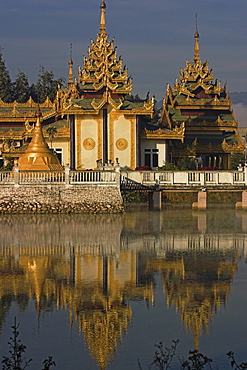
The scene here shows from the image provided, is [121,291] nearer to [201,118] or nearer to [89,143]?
[89,143]

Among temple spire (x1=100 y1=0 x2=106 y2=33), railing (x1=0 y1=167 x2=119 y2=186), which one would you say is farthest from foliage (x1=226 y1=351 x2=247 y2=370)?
temple spire (x1=100 y1=0 x2=106 y2=33)

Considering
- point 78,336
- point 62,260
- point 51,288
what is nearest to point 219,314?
point 78,336

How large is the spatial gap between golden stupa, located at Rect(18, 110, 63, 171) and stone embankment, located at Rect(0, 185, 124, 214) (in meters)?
3.92

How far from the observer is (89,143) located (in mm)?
45562

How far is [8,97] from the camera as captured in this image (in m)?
76.1

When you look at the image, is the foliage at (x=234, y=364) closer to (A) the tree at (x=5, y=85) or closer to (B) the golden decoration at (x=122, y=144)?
(B) the golden decoration at (x=122, y=144)

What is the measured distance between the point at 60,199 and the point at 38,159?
5.08 m

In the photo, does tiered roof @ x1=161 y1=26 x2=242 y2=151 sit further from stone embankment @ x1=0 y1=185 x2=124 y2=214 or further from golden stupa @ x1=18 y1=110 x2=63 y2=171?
stone embankment @ x1=0 y1=185 x2=124 y2=214

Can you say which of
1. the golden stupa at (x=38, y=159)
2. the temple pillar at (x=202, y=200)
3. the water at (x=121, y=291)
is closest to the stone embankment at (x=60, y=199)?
the water at (x=121, y=291)

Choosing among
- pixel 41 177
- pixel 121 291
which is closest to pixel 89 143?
pixel 41 177

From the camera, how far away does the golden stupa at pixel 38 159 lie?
123 feet

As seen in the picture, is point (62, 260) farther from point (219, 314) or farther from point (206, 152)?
point (206, 152)

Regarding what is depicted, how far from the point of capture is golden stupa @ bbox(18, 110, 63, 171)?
37594 millimetres

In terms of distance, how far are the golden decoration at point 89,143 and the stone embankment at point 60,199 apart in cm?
1212
